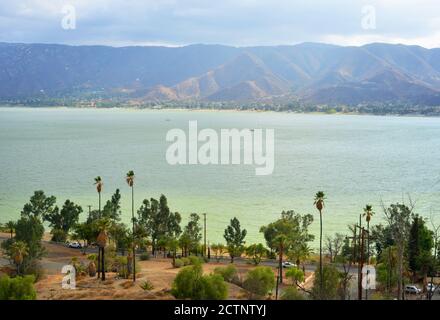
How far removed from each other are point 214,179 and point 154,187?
12.0m

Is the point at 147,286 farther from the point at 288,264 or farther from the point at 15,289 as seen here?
the point at 288,264

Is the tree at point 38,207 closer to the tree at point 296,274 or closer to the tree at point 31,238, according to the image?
the tree at point 31,238

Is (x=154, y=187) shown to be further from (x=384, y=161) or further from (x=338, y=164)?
(x=384, y=161)

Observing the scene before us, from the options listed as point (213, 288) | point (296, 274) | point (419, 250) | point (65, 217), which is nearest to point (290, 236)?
point (296, 274)

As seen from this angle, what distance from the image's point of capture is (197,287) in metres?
24.0

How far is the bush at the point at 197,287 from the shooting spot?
23.7 metres

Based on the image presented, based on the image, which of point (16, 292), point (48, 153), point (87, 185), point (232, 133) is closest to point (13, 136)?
point (48, 153)

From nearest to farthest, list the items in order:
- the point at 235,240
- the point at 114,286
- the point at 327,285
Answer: the point at 327,285 < the point at 114,286 < the point at 235,240

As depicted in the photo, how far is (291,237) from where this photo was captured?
39.8m

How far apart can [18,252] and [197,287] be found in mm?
14647

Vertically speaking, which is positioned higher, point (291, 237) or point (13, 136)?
point (13, 136)

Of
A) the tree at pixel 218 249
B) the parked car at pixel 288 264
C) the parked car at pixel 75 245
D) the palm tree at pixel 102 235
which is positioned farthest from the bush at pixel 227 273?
the parked car at pixel 75 245

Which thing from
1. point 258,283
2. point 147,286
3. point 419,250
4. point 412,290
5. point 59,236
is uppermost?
point 419,250

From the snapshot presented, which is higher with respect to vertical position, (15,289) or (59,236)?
(15,289)
